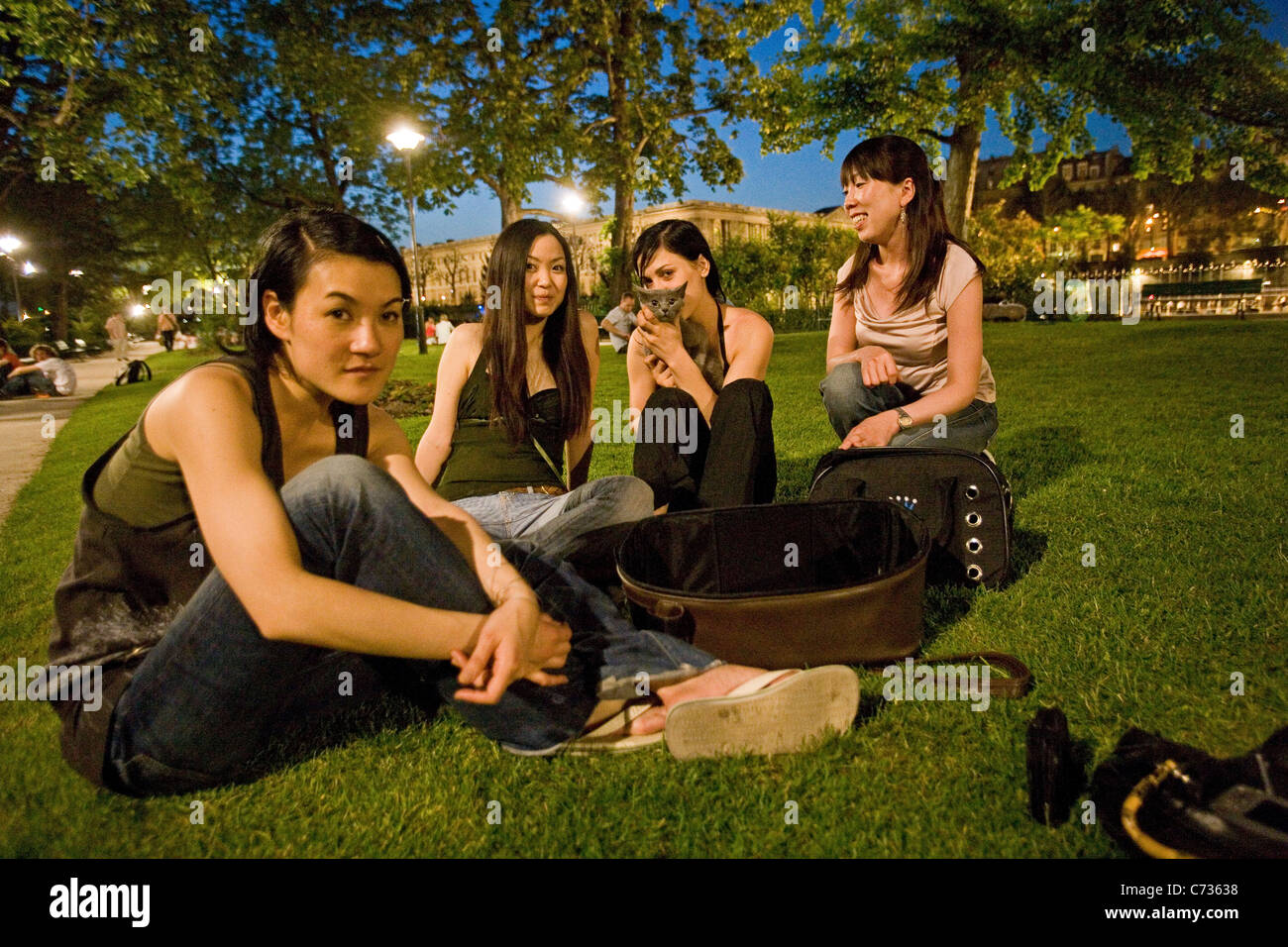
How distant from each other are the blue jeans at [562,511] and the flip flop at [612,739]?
77cm

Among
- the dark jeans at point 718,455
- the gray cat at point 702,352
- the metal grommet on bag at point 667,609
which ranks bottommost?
the metal grommet on bag at point 667,609

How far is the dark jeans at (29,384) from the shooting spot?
14898mm

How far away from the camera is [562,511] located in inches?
111

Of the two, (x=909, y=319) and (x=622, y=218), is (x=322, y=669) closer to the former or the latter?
(x=909, y=319)

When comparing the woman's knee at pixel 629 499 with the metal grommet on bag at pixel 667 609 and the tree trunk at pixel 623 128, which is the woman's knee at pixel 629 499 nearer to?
the metal grommet on bag at pixel 667 609

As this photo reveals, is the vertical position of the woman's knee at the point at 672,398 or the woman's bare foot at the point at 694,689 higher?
the woman's knee at the point at 672,398

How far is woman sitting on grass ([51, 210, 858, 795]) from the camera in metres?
1.59

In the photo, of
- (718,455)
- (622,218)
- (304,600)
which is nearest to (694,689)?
(304,600)

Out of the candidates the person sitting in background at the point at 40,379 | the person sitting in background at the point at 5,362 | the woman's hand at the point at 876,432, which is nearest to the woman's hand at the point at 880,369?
the woman's hand at the point at 876,432

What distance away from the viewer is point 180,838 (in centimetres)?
179

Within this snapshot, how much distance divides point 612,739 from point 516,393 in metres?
1.61

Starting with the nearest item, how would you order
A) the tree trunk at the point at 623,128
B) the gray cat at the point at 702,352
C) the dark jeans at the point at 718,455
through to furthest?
the dark jeans at the point at 718,455 → the gray cat at the point at 702,352 → the tree trunk at the point at 623,128

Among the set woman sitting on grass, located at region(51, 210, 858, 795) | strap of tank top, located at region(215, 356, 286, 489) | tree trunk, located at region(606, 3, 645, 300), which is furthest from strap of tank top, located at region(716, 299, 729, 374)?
tree trunk, located at region(606, 3, 645, 300)

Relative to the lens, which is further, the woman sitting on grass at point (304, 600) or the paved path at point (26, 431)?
the paved path at point (26, 431)
